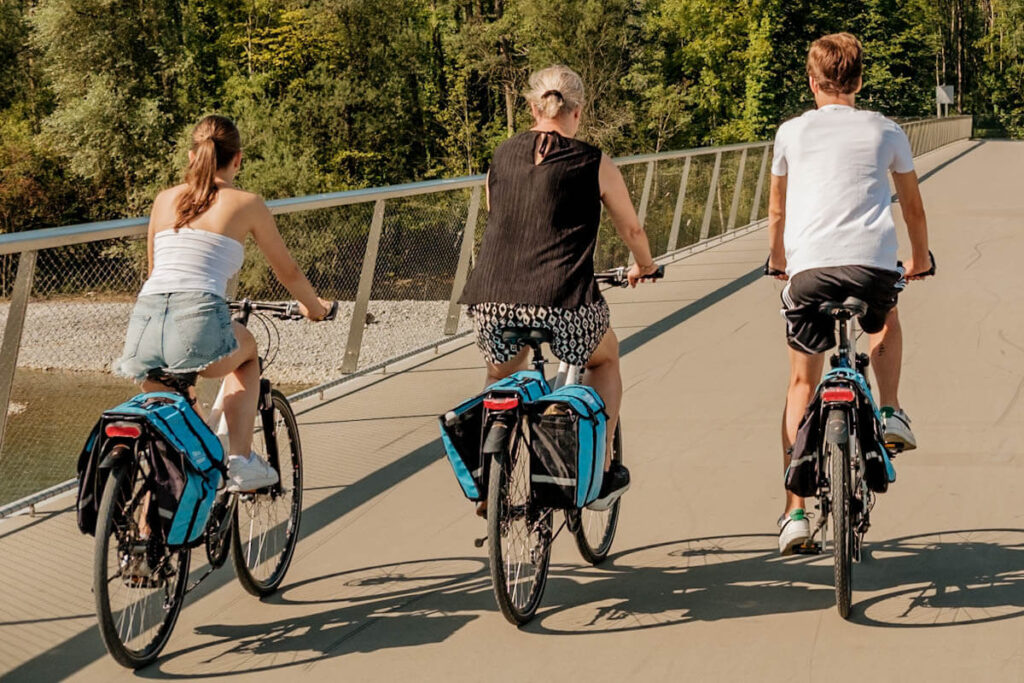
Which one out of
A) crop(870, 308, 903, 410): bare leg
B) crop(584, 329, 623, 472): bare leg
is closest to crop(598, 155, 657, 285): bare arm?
crop(584, 329, 623, 472): bare leg

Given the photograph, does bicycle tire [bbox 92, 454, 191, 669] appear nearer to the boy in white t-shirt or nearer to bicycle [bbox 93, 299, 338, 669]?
bicycle [bbox 93, 299, 338, 669]

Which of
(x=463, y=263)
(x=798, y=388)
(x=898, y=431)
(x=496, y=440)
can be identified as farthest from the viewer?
(x=463, y=263)

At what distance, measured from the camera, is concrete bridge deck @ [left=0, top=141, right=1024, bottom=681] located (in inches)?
190

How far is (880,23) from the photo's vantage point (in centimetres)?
8788

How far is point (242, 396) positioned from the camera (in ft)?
17.2

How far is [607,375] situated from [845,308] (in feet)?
2.90

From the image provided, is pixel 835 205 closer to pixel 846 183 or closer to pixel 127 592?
pixel 846 183

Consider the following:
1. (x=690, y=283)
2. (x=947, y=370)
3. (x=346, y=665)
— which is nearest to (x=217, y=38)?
(x=690, y=283)

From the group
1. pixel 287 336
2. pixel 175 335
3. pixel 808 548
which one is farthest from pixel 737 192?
pixel 175 335

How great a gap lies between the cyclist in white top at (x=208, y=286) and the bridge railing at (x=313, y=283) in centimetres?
147

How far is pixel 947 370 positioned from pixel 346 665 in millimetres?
6077

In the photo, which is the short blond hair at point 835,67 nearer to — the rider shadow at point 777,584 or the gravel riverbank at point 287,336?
the rider shadow at point 777,584

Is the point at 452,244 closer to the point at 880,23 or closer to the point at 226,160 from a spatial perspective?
the point at 226,160

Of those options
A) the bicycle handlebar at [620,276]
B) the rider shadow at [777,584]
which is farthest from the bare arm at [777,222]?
the rider shadow at [777,584]
